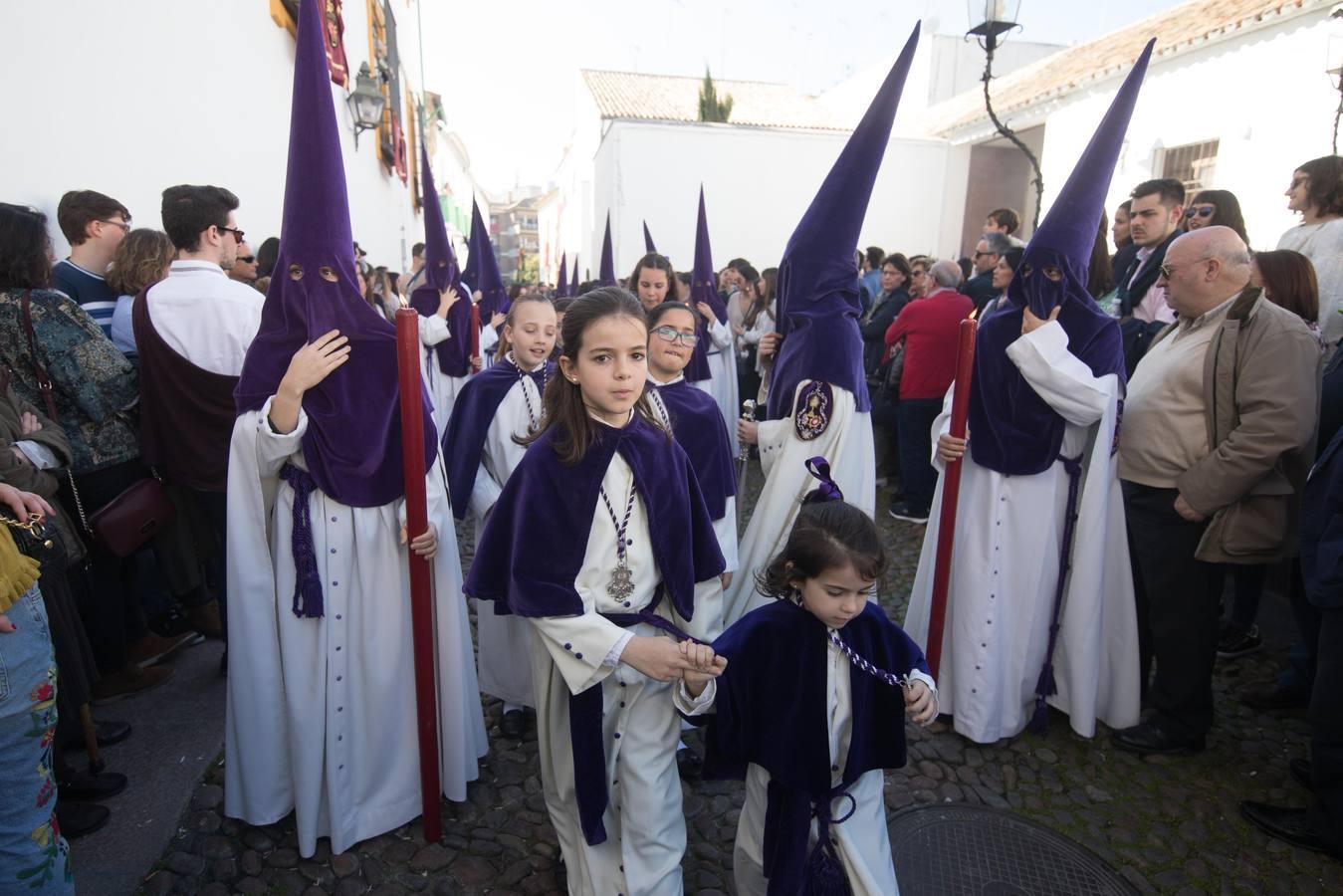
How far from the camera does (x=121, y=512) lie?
3.15 m

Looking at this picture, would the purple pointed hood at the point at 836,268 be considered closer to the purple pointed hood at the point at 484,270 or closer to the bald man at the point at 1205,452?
the bald man at the point at 1205,452

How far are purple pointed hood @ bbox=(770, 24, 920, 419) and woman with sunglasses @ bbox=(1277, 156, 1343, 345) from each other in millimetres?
2595

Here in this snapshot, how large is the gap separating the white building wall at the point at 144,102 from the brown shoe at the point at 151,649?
2.06 meters

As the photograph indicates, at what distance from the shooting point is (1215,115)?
32.9 feet

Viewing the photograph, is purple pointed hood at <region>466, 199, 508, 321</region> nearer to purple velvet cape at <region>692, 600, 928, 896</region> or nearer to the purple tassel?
the purple tassel

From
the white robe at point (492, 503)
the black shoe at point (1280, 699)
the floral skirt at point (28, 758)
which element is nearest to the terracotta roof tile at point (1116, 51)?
the black shoe at point (1280, 699)

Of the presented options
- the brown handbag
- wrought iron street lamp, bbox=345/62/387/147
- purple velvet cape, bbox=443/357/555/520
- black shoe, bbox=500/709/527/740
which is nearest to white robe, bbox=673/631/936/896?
black shoe, bbox=500/709/527/740

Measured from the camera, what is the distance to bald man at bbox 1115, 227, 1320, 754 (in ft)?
9.51

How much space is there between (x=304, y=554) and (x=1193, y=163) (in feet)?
40.1

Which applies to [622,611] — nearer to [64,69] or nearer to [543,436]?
[543,436]

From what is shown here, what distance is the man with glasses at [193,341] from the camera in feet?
10.9

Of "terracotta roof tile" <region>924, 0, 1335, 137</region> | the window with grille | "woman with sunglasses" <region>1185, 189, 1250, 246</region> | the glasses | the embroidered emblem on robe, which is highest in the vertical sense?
"terracotta roof tile" <region>924, 0, 1335, 137</region>

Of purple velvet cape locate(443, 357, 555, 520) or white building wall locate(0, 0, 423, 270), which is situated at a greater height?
white building wall locate(0, 0, 423, 270)

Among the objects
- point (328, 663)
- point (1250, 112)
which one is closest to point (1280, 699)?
point (328, 663)
